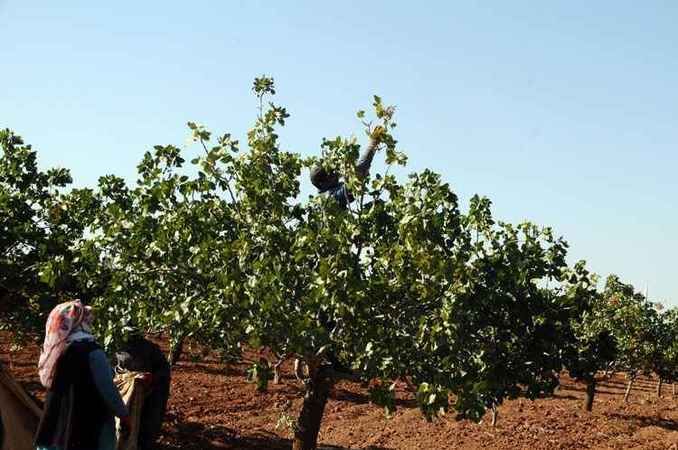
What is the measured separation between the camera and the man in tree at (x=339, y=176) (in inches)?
408

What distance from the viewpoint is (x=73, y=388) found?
A: 6.00 metres

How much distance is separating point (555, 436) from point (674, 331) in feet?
63.9

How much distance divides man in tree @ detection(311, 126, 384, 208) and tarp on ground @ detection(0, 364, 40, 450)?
15.5 ft

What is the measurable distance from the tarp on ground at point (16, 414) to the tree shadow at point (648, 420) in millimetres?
21839

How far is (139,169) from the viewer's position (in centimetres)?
1009

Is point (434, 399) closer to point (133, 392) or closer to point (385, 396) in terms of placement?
point (385, 396)

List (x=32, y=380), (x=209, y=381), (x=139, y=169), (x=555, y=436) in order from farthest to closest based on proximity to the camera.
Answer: (x=209, y=381), (x=32, y=380), (x=555, y=436), (x=139, y=169)

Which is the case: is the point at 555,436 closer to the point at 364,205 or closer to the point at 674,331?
the point at 364,205

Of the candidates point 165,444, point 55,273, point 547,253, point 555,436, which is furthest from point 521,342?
point 555,436

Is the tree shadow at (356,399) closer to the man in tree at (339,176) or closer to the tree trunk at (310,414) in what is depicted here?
the tree trunk at (310,414)

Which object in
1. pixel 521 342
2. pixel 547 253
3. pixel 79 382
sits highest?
pixel 547 253

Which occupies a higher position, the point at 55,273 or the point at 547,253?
the point at 547,253

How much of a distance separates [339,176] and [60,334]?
17.7ft

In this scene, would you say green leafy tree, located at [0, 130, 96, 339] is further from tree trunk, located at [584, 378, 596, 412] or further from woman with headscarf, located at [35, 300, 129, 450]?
tree trunk, located at [584, 378, 596, 412]
